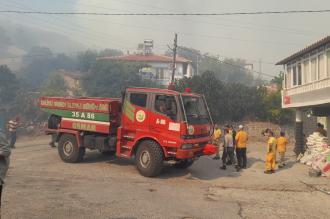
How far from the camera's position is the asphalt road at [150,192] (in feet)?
26.0

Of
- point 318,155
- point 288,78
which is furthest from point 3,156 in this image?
point 288,78

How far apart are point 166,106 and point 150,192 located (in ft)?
9.37

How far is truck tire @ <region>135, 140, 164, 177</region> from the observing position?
11.5 metres

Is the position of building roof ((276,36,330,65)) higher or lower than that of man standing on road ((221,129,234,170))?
higher

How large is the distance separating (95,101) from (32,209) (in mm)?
5632

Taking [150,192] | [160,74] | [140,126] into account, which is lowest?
[150,192]

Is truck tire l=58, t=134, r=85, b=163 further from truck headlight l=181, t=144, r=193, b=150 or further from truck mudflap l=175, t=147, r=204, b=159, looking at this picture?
truck headlight l=181, t=144, r=193, b=150

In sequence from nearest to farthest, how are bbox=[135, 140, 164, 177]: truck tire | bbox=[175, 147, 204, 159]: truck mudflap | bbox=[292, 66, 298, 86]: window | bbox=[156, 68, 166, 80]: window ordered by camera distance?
1. bbox=[175, 147, 204, 159]: truck mudflap
2. bbox=[135, 140, 164, 177]: truck tire
3. bbox=[292, 66, 298, 86]: window
4. bbox=[156, 68, 166, 80]: window

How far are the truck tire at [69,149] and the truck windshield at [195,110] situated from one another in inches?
167

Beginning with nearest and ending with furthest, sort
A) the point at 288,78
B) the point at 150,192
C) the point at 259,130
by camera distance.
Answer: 1. the point at 150,192
2. the point at 288,78
3. the point at 259,130

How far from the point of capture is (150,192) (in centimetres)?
978

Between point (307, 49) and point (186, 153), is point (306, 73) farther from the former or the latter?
point (186, 153)

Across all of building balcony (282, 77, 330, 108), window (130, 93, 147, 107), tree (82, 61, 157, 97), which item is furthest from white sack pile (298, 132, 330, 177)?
tree (82, 61, 157, 97)

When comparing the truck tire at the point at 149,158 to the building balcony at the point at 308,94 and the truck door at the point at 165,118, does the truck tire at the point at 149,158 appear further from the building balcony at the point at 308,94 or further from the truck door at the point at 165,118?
the building balcony at the point at 308,94
